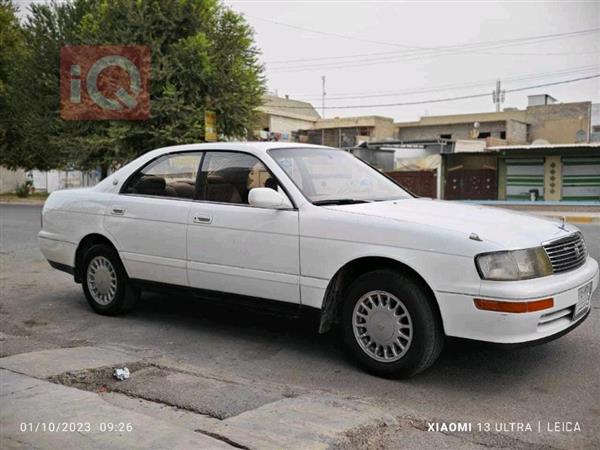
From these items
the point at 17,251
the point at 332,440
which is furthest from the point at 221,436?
the point at 17,251

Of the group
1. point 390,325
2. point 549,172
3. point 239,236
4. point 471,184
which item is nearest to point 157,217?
point 239,236

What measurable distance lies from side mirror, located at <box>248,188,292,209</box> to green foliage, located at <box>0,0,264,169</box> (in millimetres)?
21414

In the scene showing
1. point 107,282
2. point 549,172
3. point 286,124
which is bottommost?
point 107,282

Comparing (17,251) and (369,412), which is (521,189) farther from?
(369,412)

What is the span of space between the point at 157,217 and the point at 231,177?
807 millimetres

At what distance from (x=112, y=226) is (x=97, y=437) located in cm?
315

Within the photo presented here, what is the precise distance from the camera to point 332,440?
313 cm

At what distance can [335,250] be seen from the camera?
4.50 metres

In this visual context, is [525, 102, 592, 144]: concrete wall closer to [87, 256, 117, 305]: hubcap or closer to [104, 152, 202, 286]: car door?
[104, 152, 202, 286]: car door

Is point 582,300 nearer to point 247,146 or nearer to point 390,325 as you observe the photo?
point 390,325
